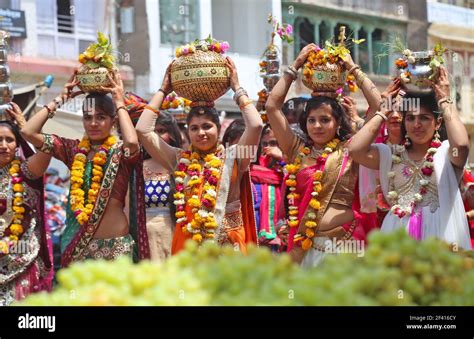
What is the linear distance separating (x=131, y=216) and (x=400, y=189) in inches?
76.7

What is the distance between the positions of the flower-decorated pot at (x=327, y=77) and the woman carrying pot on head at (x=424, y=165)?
46cm

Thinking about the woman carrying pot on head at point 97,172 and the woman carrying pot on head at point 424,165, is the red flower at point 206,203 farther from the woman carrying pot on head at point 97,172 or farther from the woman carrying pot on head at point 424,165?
the woman carrying pot on head at point 424,165

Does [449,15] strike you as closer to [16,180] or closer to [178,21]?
[178,21]

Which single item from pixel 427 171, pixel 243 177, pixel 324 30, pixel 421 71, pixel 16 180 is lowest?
pixel 324 30

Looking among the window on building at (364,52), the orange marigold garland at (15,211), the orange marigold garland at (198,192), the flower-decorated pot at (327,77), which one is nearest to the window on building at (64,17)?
the window on building at (364,52)

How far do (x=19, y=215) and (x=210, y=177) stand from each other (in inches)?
58.2

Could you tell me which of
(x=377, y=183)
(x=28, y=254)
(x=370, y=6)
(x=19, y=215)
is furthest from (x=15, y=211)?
(x=370, y=6)

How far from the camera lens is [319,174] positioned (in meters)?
5.23

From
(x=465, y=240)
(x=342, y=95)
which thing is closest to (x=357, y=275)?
(x=465, y=240)

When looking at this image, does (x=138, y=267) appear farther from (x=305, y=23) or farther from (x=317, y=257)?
(x=305, y=23)

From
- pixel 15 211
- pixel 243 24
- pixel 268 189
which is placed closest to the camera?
pixel 15 211

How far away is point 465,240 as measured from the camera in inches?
185

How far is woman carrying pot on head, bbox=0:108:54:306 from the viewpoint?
596 cm

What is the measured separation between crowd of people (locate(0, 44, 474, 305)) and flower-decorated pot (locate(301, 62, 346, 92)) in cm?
6
